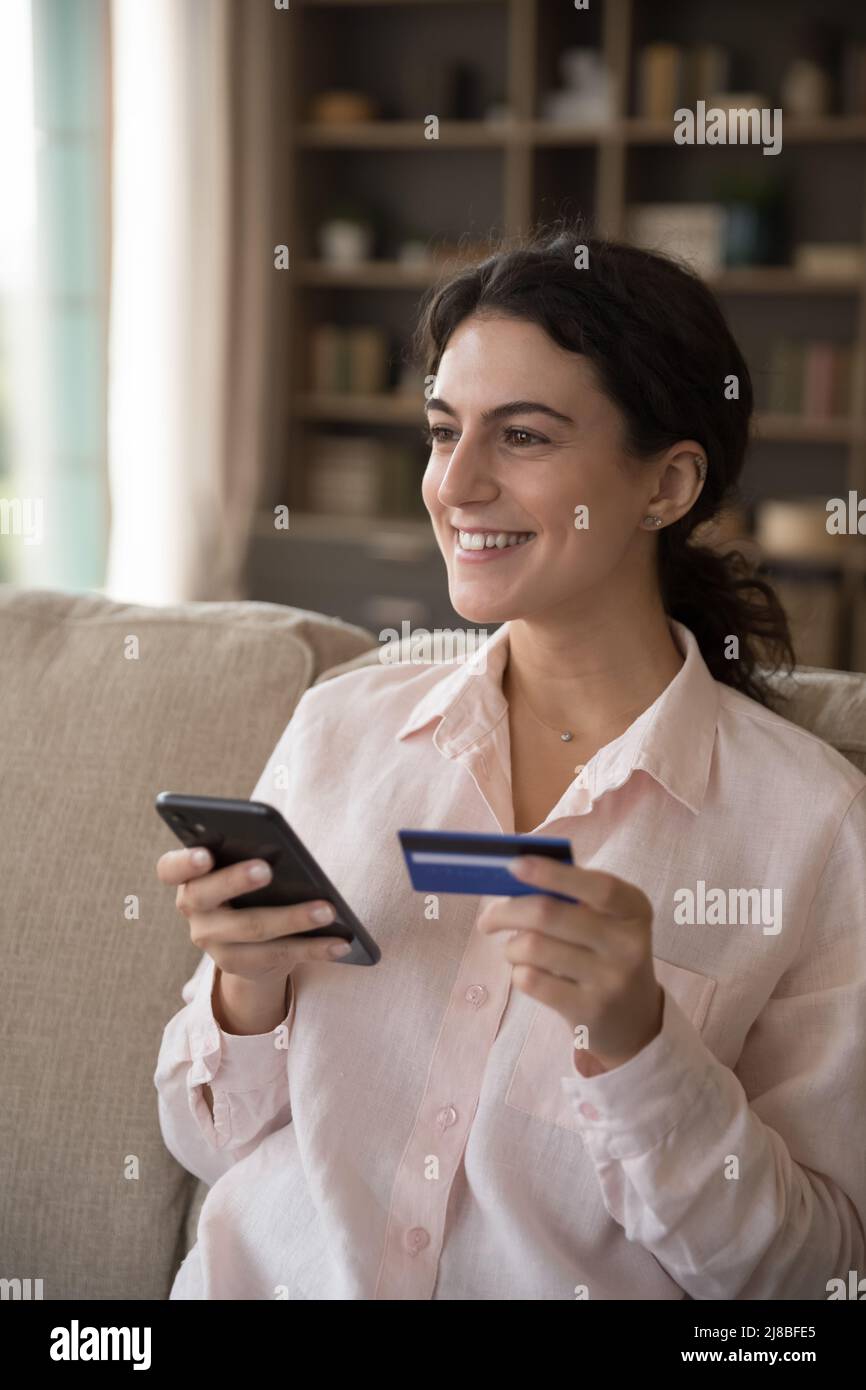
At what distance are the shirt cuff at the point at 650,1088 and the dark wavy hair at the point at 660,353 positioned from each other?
49 centimetres

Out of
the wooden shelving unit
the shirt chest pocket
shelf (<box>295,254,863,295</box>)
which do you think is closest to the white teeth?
the shirt chest pocket

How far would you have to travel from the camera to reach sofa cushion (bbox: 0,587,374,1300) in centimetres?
143

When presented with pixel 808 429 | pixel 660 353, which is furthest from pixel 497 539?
pixel 808 429

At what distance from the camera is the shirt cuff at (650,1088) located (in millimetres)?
1041

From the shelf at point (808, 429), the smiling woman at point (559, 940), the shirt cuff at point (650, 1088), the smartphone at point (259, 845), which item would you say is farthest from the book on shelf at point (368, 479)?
the shirt cuff at point (650, 1088)

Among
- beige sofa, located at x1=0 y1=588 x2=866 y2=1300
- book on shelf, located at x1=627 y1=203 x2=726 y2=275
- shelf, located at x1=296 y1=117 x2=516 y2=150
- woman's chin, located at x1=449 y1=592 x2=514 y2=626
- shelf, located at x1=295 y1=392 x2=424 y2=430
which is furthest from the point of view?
shelf, located at x1=295 y1=392 x2=424 y2=430

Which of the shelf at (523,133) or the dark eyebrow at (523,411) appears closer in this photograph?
the dark eyebrow at (523,411)

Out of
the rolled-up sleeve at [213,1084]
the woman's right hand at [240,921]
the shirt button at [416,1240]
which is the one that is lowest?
the shirt button at [416,1240]

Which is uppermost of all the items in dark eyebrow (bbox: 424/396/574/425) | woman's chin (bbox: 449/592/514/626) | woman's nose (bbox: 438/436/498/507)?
dark eyebrow (bbox: 424/396/574/425)

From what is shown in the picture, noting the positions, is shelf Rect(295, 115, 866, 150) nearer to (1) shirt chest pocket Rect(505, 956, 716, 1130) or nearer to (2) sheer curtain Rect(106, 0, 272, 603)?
(2) sheer curtain Rect(106, 0, 272, 603)

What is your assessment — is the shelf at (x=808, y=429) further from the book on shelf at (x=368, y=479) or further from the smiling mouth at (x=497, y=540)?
the smiling mouth at (x=497, y=540)

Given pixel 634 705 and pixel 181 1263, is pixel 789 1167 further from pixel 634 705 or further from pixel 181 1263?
pixel 181 1263

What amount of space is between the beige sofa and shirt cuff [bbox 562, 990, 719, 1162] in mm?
448

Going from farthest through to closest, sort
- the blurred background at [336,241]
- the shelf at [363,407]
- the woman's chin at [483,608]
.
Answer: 1. the shelf at [363,407]
2. the blurred background at [336,241]
3. the woman's chin at [483,608]
